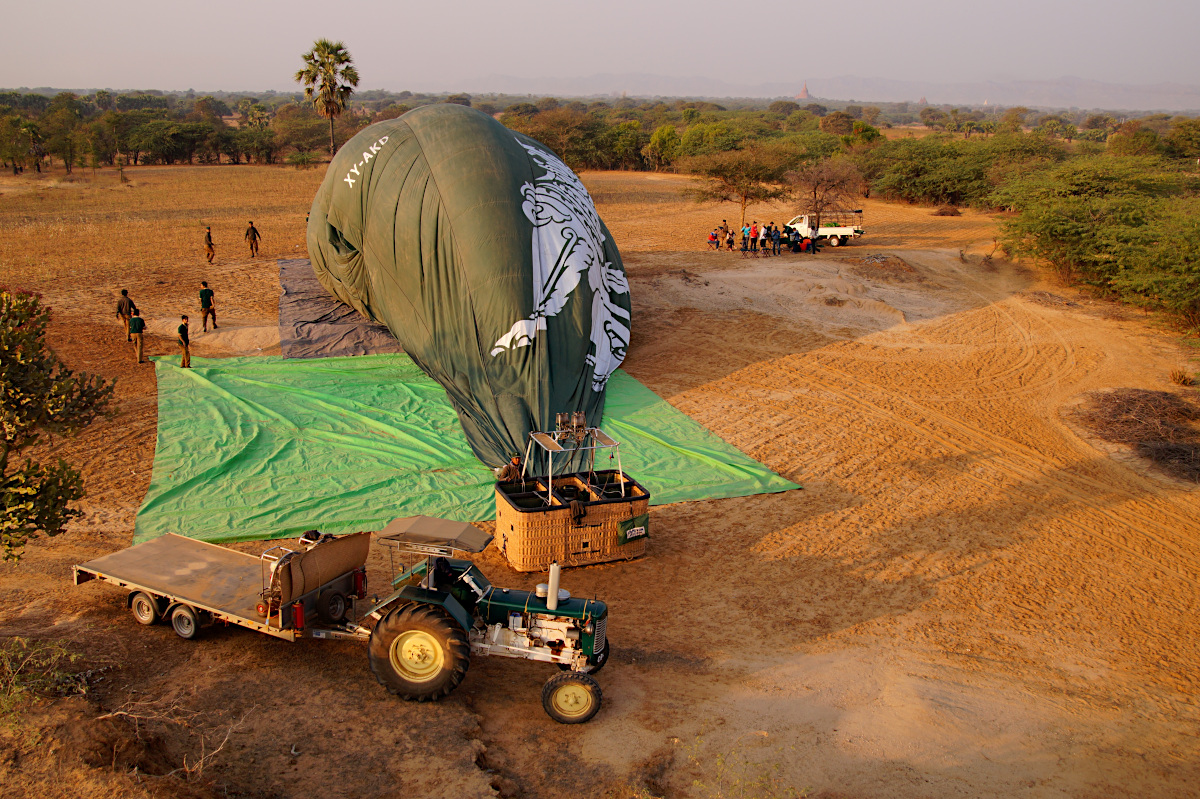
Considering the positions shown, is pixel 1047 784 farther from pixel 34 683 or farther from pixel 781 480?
pixel 34 683

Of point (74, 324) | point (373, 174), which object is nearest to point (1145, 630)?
point (373, 174)

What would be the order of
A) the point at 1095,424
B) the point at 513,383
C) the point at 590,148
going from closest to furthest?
the point at 513,383
the point at 1095,424
the point at 590,148

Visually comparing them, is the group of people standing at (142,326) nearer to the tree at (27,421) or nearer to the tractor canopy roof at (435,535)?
the tree at (27,421)

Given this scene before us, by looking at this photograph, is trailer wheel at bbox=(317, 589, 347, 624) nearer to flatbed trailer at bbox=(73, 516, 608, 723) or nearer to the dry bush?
flatbed trailer at bbox=(73, 516, 608, 723)

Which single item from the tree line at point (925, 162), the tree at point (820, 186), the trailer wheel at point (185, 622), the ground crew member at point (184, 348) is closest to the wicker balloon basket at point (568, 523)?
the trailer wheel at point (185, 622)

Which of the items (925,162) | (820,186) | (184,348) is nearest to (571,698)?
(184,348)

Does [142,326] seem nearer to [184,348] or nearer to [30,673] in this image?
[184,348]

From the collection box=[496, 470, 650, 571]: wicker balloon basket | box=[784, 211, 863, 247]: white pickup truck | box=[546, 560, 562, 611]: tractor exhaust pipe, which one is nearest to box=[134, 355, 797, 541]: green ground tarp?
box=[496, 470, 650, 571]: wicker balloon basket
